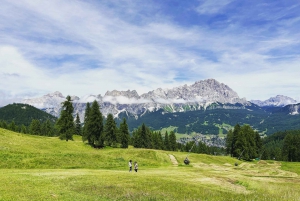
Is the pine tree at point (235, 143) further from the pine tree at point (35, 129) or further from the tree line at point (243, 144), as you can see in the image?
the pine tree at point (35, 129)

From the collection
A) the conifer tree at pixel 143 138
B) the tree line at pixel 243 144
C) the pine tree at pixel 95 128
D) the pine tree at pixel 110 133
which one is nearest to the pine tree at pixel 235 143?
the tree line at pixel 243 144

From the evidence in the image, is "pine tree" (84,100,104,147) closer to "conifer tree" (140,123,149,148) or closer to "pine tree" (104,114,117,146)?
"pine tree" (104,114,117,146)

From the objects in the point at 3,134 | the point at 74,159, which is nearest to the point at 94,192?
the point at 74,159

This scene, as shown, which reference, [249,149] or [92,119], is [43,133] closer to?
[92,119]

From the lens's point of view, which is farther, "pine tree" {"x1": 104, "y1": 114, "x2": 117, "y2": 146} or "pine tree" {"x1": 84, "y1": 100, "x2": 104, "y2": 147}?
"pine tree" {"x1": 104, "y1": 114, "x2": 117, "y2": 146}

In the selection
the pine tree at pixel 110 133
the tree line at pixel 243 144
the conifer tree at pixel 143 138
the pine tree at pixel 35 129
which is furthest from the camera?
the pine tree at pixel 35 129

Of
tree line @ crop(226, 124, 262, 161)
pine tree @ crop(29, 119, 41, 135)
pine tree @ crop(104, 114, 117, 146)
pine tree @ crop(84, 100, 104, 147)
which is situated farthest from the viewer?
pine tree @ crop(29, 119, 41, 135)

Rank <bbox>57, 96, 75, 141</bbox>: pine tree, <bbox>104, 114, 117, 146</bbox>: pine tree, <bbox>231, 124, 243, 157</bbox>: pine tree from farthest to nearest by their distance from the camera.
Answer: <bbox>231, 124, 243, 157</bbox>: pine tree < <bbox>104, 114, 117, 146</bbox>: pine tree < <bbox>57, 96, 75, 141</bbox>: pine tree

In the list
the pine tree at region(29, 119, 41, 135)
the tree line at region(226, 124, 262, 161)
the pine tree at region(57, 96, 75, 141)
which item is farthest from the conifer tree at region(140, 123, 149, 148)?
the pine tree at region(29, 119, 41, 135)

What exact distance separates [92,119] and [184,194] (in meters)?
70.5

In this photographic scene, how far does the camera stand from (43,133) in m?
176

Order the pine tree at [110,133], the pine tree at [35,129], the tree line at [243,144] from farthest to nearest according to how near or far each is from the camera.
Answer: the pine tree at [35,129]
the tree line at [243,144]
the pine tree at [110,133]

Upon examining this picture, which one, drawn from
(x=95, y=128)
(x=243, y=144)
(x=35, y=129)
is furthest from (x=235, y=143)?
(x=35, y=129)

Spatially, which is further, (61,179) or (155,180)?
(155,180)
